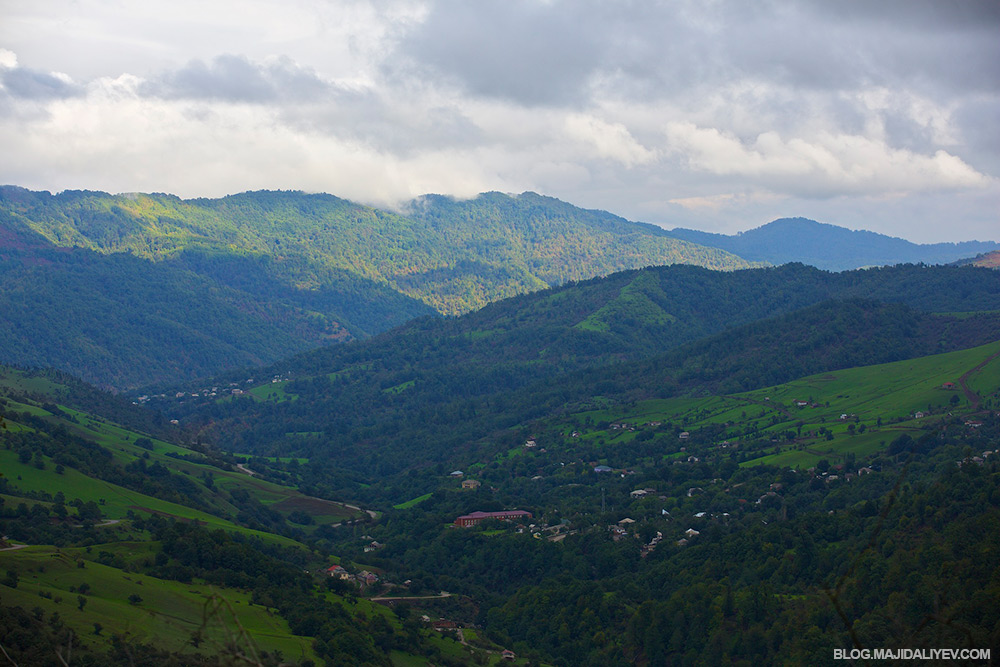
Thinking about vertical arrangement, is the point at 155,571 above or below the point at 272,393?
below

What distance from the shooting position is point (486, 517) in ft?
298

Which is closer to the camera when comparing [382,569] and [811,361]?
[382,569]

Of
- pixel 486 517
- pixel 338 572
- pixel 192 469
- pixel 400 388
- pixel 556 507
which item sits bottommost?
pixel 338 572

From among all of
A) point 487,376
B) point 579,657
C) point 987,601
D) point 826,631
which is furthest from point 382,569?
point 487,376

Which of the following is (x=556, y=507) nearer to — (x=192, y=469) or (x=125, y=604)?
(x=192, y=469)

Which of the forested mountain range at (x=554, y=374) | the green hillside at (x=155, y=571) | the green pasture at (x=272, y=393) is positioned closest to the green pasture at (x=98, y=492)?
the green hillside at (x=155, y=571)

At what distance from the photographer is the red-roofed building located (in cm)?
9088

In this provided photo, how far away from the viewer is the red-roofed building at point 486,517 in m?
90.9

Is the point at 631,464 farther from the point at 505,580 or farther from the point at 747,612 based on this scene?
the point at 747,612

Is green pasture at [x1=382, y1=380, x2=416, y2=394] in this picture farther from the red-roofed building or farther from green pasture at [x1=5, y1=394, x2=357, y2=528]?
the red-roofed building

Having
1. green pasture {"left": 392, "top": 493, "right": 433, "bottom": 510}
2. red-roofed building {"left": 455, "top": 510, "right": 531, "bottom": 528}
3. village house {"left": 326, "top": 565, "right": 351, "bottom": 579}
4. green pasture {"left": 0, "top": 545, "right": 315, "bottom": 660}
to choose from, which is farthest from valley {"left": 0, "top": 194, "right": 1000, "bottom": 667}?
red-roofed building {"left": 455, "top": 510, "right": 531, "bottom": 528}

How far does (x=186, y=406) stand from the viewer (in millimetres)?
185125

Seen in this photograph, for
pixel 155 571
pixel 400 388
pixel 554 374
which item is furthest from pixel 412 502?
pixel 400 388

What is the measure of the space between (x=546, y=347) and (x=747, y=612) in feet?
455
